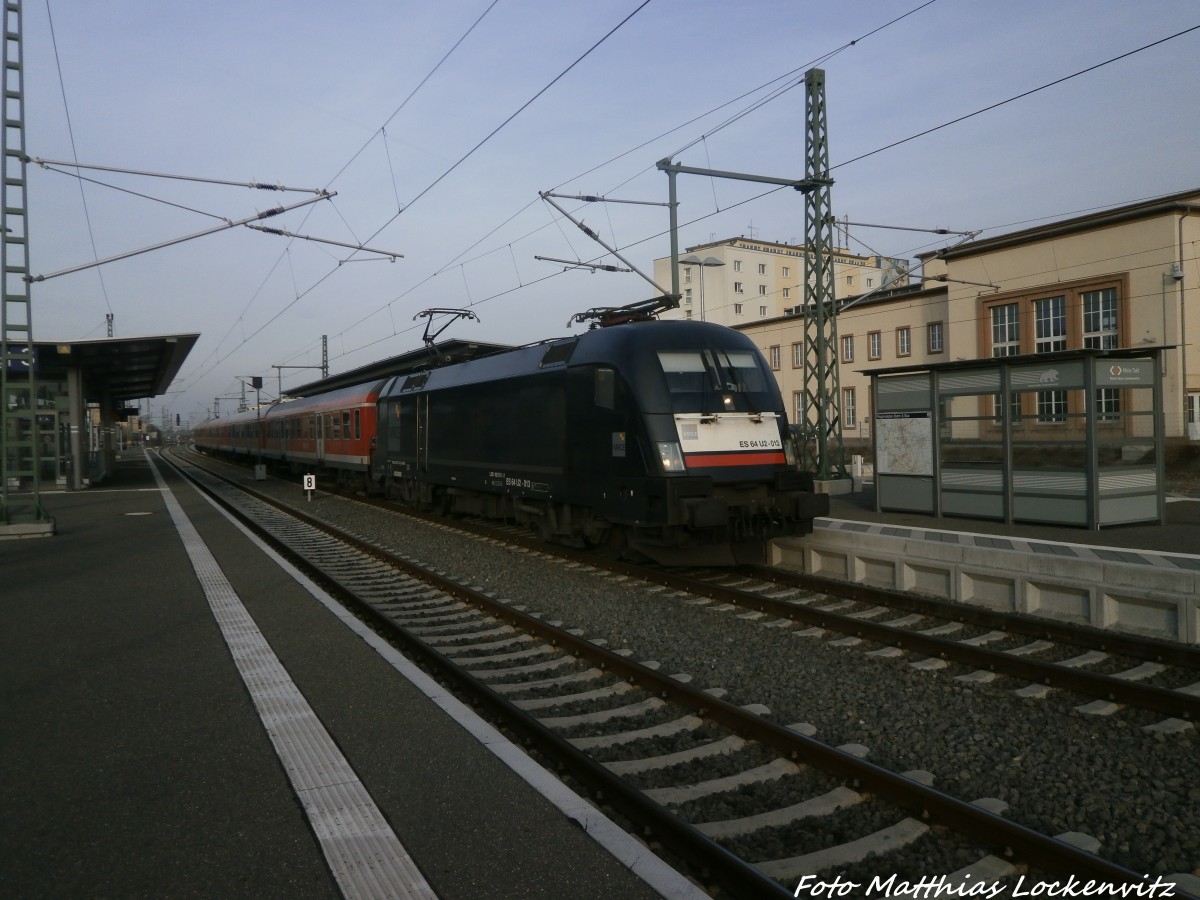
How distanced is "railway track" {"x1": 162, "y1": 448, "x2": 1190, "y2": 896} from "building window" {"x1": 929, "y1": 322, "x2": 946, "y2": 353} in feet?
103

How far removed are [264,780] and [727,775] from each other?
2.44 metres

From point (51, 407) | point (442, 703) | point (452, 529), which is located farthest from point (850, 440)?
point (442, 703)

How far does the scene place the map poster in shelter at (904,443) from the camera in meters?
13.0

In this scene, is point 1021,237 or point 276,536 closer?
point 276,536

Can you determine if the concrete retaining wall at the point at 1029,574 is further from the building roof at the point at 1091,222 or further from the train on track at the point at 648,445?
A: the building roof at the point at 1091,222

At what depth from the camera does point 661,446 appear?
9758mm

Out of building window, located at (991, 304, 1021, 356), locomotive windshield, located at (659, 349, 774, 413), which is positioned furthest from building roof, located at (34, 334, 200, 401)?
building window, located at (991, 304, 1021, 356)

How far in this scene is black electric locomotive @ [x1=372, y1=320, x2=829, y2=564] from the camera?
9.82 m

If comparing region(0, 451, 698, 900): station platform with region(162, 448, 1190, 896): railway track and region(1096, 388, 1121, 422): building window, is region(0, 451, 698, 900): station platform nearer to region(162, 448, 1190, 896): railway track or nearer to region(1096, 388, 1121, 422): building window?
region(162, 448, 1190, 896): railway track

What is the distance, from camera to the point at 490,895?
130 inches

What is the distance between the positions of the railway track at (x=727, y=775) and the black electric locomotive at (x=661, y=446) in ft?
5.68

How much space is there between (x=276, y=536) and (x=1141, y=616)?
13.5m

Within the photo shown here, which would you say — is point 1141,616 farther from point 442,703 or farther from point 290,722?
point 290,722

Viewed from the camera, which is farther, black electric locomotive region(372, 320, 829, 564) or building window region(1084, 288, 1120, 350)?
building window region(1084, 288, 1120, 350)
